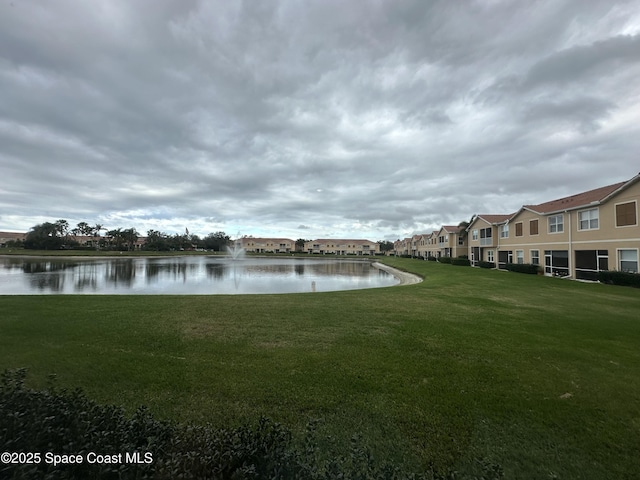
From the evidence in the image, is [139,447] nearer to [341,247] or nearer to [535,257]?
[535,257]

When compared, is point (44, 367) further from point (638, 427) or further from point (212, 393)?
point (638, 427)

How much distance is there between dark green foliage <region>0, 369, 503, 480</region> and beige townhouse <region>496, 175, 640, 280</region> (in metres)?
23.3

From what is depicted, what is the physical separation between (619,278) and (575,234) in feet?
17.2

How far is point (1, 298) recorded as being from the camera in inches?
421

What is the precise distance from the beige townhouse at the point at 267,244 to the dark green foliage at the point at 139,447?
383ft

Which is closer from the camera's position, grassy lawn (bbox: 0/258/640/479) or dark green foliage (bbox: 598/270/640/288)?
grassy lawn (bbox: 0/258/640/479)

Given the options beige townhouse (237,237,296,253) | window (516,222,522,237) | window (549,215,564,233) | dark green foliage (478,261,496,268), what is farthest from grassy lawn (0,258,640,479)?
beige townhouse (237,237,296,253)

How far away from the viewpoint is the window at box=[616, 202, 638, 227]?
18109 mm

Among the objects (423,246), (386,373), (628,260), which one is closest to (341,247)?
(423,246)

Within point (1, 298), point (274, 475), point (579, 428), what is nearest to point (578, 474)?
point (579, 428)

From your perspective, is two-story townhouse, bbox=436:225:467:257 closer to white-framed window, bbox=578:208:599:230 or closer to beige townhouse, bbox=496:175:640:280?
beige townhouse, bbox=496:175:640:280

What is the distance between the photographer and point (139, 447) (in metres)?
2.11

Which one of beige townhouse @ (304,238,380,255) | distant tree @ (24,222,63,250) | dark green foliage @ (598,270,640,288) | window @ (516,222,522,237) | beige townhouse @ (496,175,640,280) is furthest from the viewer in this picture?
beige townhouse @ (304,238,380,255)

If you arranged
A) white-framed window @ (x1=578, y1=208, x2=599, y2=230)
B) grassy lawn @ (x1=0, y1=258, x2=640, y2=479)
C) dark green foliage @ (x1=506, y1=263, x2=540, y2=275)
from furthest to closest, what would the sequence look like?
dark green foliage @ (x1=506, y1=263, x2=540, y2=275) < white-framed window @ (x1=578, y1=208, x2=599, y2=230) < grassy lawn @ (x1=0, y1=258, x2=640, y2=479)
